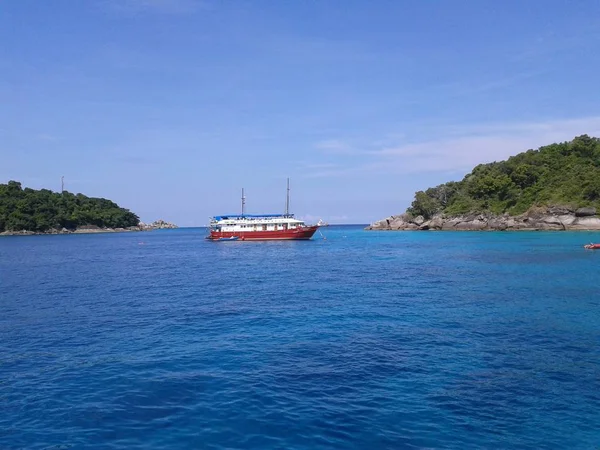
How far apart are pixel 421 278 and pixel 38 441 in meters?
33.0

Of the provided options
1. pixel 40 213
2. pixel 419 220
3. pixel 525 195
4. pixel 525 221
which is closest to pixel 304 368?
pixel 525 221

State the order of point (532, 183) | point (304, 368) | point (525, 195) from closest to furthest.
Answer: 1. point (304, 368)
2. point (525, 195)
3. point (532, 183)

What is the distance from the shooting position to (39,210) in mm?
172125

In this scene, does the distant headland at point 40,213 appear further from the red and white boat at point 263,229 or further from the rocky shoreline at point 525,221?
the rocky shoreline at point 525,221

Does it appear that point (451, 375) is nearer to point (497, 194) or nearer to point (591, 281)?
point (591, 281)

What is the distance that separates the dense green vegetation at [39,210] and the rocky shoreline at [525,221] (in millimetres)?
135090

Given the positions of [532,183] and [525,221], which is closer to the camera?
[525,221]

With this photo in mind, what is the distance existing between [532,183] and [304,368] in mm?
131118

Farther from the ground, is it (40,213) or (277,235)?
(40,213)

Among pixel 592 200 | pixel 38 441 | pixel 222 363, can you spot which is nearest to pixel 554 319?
pixel 222 363

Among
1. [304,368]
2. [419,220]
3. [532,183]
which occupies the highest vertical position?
[532,183]

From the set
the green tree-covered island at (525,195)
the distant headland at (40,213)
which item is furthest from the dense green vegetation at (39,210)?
the green tree-covered island at (525,195)

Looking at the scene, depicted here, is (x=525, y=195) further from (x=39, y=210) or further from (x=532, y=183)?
(x=39, y=210)

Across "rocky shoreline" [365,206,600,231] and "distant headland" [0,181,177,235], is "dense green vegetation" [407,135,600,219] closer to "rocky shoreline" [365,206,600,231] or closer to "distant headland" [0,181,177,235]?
"rocky shoreline" [365,206,600,231]
